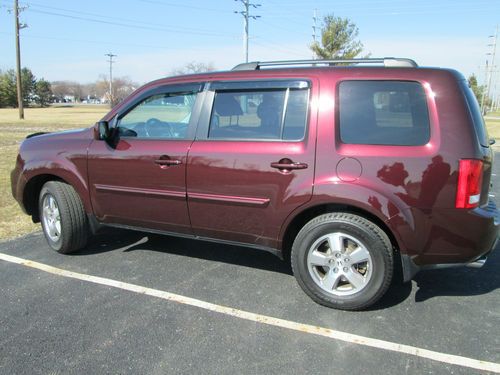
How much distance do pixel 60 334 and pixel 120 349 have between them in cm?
51

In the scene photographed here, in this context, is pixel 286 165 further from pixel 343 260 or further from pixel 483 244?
pixel 483 244

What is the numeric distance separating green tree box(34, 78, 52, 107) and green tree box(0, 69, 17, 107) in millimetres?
11346

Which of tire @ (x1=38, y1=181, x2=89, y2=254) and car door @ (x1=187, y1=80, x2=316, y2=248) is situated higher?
car door @ (x1=187, y1=80, x2=316, y2=248)

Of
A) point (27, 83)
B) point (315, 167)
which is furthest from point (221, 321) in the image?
point (27, 83)

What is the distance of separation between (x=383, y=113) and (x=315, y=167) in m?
0.63

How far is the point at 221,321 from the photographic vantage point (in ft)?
10.8

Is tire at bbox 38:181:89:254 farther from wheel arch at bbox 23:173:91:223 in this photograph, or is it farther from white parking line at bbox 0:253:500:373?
white parking line at bbox 0:253:500:373

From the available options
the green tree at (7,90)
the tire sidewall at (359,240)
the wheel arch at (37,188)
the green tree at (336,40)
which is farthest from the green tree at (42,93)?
the tire sidewall at (359,240)

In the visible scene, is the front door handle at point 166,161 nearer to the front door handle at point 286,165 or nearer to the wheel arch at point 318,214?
the front door handle at point 286,165

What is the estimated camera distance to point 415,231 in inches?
124

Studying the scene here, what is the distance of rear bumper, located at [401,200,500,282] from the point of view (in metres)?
3.12

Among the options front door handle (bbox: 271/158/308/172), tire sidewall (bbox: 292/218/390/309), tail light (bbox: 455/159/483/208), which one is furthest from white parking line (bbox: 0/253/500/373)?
front door handle (bbox: 271/158/308/172)

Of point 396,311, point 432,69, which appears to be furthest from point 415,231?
point 432,69

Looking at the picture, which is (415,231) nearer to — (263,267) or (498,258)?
(263,267)
